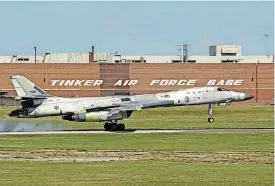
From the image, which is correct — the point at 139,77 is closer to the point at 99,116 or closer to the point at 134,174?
the point at 99,116

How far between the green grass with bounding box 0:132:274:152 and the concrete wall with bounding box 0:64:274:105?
73589 mm

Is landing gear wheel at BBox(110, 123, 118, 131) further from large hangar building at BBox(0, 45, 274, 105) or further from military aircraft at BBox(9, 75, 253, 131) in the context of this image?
large hangar building at BBox(0, 45, 274, 105)

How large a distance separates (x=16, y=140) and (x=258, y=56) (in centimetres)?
11388

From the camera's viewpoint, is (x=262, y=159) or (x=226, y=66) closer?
(x=262, y=159)

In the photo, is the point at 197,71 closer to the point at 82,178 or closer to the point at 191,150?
the point at 191,150

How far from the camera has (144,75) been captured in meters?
127

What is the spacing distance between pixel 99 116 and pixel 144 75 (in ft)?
232

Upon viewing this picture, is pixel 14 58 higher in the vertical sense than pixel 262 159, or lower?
higher

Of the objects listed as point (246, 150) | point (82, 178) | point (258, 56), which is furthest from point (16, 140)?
point (258, 56)

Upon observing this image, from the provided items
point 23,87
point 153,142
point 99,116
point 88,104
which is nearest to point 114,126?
point 99,116

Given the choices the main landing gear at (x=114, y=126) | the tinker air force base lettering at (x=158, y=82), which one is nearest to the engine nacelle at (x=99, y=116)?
the main landing gear at (x=114, y=126)

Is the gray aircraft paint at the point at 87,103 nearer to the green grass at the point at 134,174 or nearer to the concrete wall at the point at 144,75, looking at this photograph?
the green grass at the point at 134,174

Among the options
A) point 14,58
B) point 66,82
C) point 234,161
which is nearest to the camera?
Result: point 234,161

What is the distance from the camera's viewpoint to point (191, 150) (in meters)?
39.8
